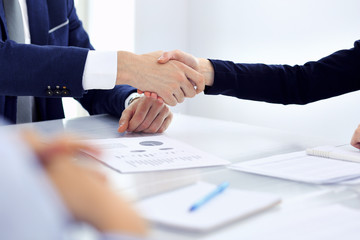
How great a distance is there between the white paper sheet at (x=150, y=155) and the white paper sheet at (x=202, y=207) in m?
0.17

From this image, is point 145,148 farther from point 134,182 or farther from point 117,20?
point 117,20

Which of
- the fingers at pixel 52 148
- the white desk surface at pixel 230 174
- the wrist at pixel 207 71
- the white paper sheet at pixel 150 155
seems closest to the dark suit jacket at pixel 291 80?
the wrist at pixel 207 71

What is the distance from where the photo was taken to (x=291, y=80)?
4.60ft

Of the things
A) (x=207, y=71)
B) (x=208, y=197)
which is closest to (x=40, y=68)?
(x=207, y=71)

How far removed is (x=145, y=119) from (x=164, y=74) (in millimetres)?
158

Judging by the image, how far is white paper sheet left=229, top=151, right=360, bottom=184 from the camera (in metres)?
0.73

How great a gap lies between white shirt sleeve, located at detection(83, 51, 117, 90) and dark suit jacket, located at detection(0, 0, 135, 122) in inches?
0.8

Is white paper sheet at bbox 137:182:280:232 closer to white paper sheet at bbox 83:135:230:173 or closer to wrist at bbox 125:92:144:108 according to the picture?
white paper sheet at bbox 83:135:230:173

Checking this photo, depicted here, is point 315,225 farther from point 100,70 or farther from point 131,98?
point 131,98

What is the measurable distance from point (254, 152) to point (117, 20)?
223 cm

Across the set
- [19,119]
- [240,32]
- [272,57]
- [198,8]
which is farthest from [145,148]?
[198,8]

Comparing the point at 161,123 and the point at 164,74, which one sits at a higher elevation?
the point at 164,74

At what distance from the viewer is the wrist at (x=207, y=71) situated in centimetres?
133

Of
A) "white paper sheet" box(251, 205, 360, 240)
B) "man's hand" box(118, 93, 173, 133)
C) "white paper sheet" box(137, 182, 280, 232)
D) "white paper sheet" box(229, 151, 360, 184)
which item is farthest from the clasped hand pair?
"white paper sheet" box(251, 205, 360, 240)
